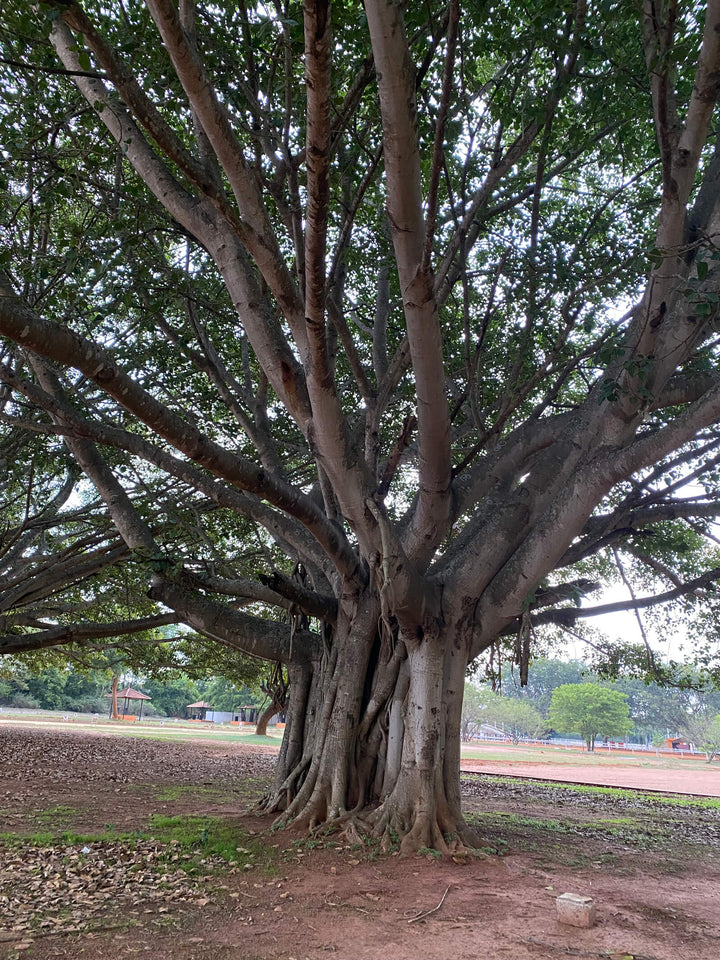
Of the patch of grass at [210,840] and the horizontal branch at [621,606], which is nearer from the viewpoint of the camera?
the patch of grass at [210,840]

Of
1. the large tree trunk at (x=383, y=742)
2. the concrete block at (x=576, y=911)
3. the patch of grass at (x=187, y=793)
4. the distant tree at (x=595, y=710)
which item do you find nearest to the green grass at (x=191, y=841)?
the large tree trunk at (x=383, y=742)

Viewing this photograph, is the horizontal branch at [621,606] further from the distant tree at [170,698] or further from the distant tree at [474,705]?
the distant tree at [474,705]

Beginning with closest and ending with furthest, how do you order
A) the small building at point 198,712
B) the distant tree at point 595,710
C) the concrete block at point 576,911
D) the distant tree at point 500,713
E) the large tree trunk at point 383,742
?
the concrete block at point 576,911
the large tree trunk at point 383,742
the distant tree at point 595,710
the small building at point 198,712
the distant tree at point 500,713

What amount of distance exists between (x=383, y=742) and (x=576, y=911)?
2.72m

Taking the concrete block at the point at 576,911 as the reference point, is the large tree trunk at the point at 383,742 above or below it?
above

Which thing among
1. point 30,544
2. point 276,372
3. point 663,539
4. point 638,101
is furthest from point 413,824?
point 30,544

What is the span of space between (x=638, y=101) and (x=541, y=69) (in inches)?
34.4

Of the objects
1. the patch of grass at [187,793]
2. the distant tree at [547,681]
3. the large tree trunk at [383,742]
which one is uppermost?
the distant tree at [547,681]

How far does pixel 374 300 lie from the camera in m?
8.92

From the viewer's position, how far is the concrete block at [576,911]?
4.00 m

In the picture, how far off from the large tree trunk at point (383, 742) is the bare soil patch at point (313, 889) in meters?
0.36

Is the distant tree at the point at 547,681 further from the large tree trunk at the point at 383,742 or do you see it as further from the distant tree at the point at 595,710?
the large tree trunk at the point at 383,742

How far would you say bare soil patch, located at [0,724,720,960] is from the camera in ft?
12.1

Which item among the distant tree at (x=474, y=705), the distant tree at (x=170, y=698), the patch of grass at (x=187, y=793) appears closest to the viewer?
the patch of grass at (x=187, y=793)
